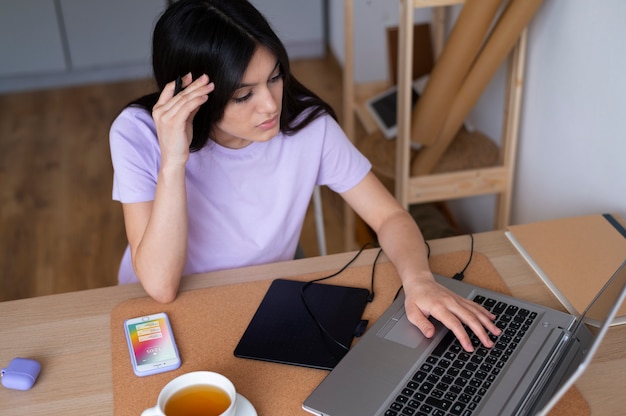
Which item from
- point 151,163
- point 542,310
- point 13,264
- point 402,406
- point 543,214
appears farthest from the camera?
point 13,264

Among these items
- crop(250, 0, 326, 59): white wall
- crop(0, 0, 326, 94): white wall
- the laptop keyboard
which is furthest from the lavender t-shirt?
crop(250, 0, 326, 59): white wall

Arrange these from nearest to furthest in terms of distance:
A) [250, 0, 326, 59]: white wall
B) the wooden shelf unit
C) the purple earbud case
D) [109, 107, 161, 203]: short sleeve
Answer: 1. the purple earbud case
2. [109, 107, 161, 203]: short sleeve
3. the wooden shelf unit
4. [250, 0, 326, 59]: white wall

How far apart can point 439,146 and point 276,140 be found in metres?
0.79

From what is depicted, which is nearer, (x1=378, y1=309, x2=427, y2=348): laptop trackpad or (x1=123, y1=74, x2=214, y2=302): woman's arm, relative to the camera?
(x1=378, y1=309, x2=427, y2=348): laptop trackpad

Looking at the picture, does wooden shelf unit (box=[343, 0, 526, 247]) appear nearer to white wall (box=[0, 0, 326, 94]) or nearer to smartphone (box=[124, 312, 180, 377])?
smartphone (box=[124, 312, 180, 377])

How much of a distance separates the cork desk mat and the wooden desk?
0.06ft

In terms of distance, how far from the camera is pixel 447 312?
1047 mm

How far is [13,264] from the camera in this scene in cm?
259

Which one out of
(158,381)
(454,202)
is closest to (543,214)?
(454,202)

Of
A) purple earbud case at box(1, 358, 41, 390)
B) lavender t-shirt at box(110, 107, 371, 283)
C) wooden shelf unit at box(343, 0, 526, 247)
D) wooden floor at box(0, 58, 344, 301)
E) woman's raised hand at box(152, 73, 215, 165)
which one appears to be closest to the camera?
purple earbud case at box(1, 358, 41, 390)

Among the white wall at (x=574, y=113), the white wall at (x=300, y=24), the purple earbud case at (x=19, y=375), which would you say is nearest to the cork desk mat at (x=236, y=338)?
the purple earbud case at (x=19, y=375)

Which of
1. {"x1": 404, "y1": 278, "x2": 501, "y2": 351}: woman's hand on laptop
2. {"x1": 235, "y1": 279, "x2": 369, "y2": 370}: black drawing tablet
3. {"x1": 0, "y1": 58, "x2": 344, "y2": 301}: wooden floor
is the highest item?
{"x1": 404, "y1": 278, "x2": 501, "y2": 351}: woman's hand on laptop

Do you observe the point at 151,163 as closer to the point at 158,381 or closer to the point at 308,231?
the point at 158,381

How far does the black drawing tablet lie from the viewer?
1013 mm
